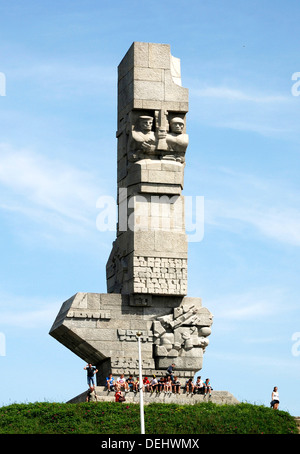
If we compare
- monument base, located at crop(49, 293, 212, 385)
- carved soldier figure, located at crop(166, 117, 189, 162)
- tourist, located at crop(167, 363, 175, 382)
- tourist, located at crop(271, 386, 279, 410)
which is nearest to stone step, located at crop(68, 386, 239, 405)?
tourist, located at crop(167, 363, 175, 382)

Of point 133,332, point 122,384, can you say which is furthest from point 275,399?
point 133,332

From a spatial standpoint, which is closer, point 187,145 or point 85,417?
point 85,417

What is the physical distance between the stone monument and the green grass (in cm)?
365

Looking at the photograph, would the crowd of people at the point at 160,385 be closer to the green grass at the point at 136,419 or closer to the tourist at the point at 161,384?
the tourist at the point at 161,384

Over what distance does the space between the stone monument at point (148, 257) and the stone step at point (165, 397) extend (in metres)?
1.58

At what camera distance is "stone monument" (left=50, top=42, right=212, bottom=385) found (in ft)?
134

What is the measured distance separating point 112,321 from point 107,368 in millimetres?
1651

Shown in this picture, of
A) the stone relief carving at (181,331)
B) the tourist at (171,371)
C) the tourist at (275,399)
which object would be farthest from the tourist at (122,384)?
the tourist at (275,399)

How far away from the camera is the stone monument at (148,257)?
4081 cm

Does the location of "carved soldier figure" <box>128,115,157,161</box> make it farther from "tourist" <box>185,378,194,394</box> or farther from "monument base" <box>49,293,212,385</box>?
"tourist" <box>185,378,194,394</box>
